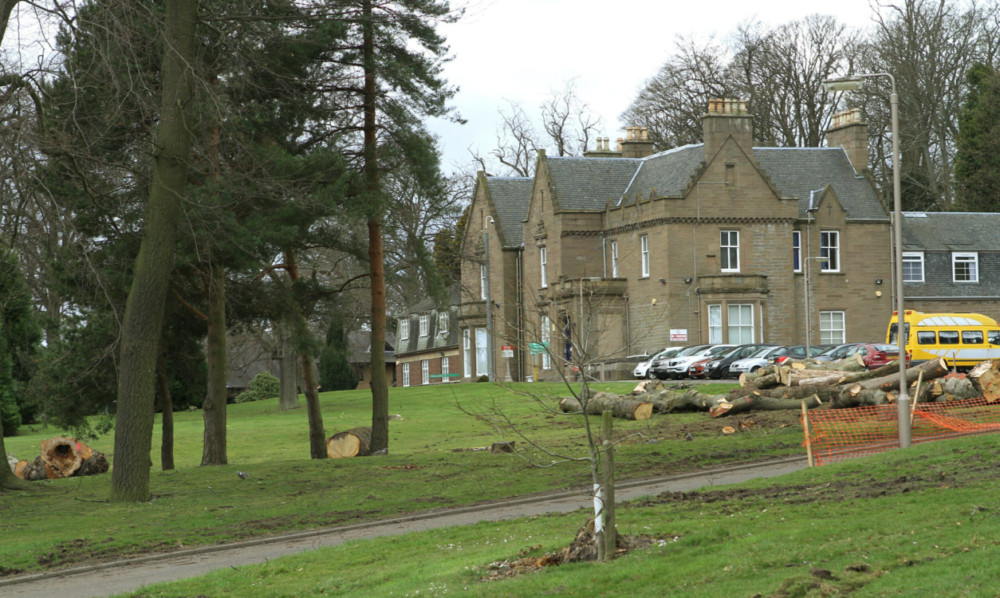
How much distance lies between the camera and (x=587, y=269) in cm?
5938

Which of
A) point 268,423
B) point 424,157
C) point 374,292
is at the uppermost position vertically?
point 424,157

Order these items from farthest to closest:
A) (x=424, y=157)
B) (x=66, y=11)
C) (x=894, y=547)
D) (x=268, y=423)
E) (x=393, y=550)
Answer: (x=268, y=423)
(x=424, y=157)
(x=66, y=11)
(x=393, y=550)
(x=894, y=547)

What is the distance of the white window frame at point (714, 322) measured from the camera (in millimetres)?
55000

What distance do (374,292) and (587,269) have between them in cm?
3277

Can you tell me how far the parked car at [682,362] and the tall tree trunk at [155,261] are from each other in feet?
101

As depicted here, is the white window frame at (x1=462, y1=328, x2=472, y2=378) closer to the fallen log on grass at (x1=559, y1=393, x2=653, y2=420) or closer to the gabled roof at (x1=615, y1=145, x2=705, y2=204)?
the gabled roof at (x1=615, y1=145, x2=705, y2=204)

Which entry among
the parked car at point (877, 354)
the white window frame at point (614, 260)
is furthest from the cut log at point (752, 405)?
the white window frame at point (614, 260)

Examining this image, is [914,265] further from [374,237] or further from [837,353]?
[374,237]

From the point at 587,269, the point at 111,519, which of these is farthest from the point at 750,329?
the point at 111,519

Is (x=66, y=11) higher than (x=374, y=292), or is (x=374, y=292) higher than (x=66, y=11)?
(x=66, y=11)

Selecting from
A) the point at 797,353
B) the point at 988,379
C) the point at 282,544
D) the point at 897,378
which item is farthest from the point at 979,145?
the point at 282,544

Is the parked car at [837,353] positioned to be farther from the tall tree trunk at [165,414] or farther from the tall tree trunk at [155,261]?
the tall tree trunk at [155,261]

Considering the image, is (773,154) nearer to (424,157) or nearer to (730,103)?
(730,103)

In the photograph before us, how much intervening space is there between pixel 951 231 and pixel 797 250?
1017cm
